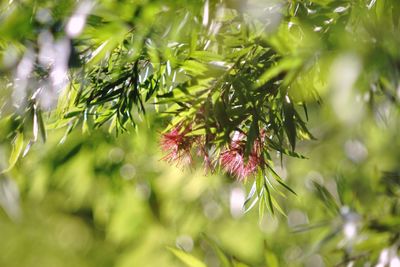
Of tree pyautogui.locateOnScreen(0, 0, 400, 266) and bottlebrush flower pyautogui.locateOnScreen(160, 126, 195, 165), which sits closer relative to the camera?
tree pyautogui.locateOnScreen(0, 0, 400, 266)

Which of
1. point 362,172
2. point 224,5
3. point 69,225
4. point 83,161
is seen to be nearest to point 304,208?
point 362,172

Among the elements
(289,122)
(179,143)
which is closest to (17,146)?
(179,143)

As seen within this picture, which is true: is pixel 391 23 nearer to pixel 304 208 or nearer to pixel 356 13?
pixel 356 13

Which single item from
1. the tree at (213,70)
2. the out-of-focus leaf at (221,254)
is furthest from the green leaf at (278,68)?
the out-of-focus leaf at (221,254)

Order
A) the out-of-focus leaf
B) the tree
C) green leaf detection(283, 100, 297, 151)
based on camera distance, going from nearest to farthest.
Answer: the tree < green leaf detection(283, 100, 297, 151) < the out-of-focus leaf

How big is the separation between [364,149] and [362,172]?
0.37ft

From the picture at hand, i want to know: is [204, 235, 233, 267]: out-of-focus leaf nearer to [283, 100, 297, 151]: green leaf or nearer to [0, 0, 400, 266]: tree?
[0, 0, 400, 266]: tree

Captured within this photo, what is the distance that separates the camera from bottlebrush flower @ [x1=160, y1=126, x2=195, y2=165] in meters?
0.80

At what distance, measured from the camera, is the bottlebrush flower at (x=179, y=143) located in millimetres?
804

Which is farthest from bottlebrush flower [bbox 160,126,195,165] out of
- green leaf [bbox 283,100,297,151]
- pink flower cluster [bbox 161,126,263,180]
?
green leaf [bbox 283,100,297,151]

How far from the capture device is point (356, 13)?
2.47 ft

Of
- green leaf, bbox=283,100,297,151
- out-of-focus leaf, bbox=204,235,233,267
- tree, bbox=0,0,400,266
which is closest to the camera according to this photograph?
tree, bbox=0,0,400,266

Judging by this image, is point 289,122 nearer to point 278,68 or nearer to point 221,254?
point 278,68

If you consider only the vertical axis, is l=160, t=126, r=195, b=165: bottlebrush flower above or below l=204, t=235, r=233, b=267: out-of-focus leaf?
above
